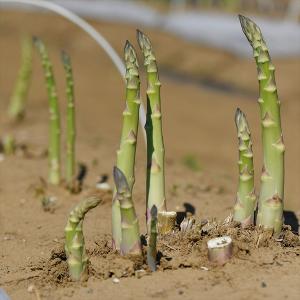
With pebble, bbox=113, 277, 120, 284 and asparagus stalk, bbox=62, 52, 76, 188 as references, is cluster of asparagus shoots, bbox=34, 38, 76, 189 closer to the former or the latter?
asparagus stalk, bbox=62, 52, 76, 188

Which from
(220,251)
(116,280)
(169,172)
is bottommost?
(169,172)

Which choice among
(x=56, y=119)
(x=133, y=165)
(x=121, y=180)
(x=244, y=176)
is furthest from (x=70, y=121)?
(x=121, y=180)

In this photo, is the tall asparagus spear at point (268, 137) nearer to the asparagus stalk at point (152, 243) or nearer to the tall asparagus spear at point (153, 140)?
the tall asparagus spear at point (153, 140)

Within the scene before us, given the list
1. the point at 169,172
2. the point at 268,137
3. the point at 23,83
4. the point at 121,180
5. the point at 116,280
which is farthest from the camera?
the point at 23,83

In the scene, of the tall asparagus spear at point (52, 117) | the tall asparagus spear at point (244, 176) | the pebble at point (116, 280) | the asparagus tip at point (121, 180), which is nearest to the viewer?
the asparagus tip at point (121, 180)

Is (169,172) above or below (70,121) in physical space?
below

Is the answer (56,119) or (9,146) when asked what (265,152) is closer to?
(56,119)

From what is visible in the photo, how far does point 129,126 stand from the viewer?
4883 millimetres

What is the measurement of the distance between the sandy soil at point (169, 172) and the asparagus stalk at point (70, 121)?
0.61 ft

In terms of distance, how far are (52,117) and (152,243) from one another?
113 inches

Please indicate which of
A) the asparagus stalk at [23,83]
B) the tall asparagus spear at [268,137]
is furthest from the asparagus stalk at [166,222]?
the asparagus stalk at [23,83]

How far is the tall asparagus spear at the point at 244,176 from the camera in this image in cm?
484

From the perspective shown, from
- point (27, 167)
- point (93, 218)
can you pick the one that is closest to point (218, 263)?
point (93, 218)

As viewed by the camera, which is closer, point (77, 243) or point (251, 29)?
point (77, 243)
